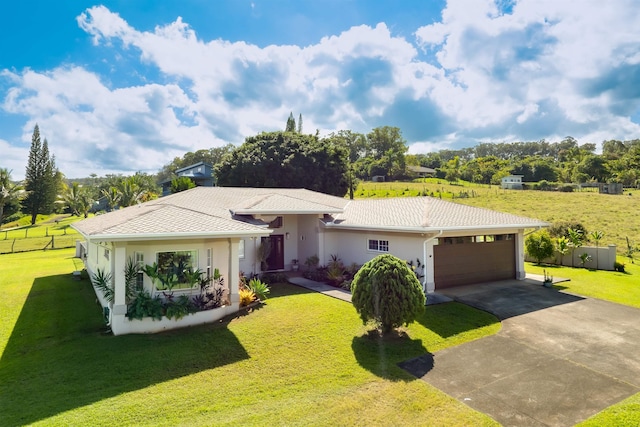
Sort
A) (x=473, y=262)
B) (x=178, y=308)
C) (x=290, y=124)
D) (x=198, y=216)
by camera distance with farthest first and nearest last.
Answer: (x=290, y=124) → (x=473, y=262) → (x=198, y=216) → (x=178, y=308)

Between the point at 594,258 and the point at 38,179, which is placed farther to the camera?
the point at 38,179

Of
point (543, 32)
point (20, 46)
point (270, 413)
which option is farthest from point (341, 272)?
point (20, 46)

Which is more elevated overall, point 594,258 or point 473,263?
point 473,263

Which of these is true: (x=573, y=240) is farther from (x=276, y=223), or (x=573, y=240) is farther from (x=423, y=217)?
(x=276, y=223)

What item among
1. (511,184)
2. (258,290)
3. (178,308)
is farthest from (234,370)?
(511,184)

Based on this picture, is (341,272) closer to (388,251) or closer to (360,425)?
(388,251)

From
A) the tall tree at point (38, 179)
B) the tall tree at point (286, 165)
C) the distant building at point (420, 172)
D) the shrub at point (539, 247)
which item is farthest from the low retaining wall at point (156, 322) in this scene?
the distant building at point (420, 172)

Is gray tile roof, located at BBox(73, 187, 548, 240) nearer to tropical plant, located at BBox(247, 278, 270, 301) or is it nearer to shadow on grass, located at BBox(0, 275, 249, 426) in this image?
tropical plant, located at BBox(247, 278, 270, 301)

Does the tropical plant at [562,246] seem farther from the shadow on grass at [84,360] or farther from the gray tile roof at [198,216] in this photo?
the shadow on grass at [84,360]
